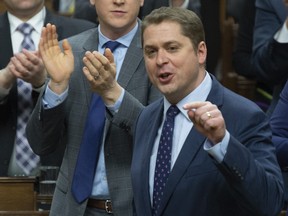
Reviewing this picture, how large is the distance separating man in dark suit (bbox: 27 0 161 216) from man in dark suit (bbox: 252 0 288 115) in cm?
108

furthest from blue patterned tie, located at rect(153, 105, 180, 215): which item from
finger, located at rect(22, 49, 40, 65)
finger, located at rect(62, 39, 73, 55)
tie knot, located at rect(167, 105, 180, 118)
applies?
finger, located at rect(22, 49, 40, 65)

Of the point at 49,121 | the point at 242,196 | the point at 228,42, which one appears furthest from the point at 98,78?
the point at 228,42

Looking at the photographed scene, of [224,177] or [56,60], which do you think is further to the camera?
[56,60]

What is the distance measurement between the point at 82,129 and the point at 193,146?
3.20 feet

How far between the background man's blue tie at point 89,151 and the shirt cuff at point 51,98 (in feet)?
0.55

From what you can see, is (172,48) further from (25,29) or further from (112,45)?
(25,29)

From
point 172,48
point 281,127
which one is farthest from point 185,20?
point 281,127

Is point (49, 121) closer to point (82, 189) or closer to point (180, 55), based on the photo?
point (82, 189)

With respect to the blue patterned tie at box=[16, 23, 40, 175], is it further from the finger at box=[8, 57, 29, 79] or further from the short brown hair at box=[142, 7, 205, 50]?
the short brown hair at box=[142, 7, 205, 50]

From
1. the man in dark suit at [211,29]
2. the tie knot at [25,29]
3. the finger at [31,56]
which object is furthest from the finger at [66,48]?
the man in dark suit at [211,29]

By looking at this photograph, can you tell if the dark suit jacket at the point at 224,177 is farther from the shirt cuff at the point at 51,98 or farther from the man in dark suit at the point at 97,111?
the shirt cuff at the point at 51,98

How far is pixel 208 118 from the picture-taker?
10.2 feet

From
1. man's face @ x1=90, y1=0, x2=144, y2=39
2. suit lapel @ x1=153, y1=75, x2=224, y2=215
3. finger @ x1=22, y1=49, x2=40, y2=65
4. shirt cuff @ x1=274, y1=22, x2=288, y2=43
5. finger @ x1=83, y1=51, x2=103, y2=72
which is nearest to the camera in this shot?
suit lapel @ x1=153, y1=75, x2=224, y2=215

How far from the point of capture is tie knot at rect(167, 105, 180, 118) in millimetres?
3633
